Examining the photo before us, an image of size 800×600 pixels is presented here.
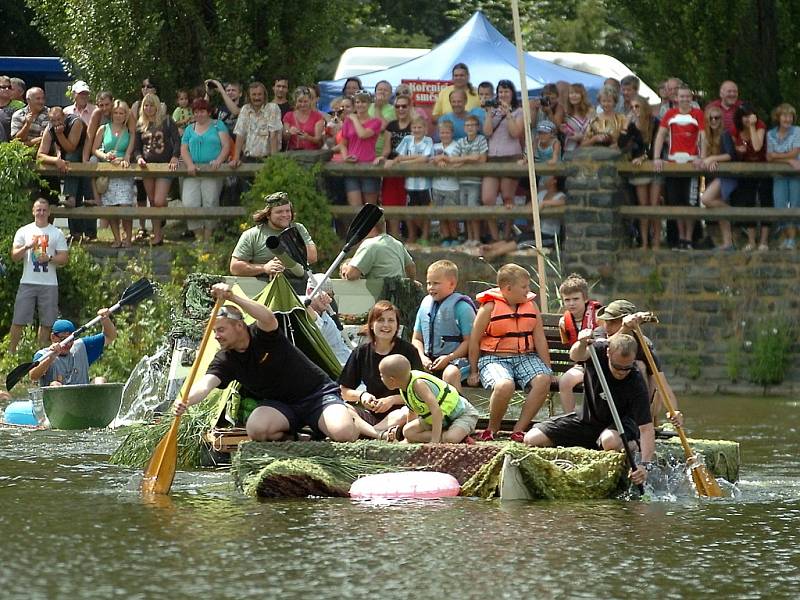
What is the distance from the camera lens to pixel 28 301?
744 inches

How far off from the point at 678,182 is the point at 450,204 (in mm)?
2388

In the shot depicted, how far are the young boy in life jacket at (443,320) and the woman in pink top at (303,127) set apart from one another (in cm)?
713

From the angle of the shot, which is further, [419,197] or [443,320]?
[419,197]

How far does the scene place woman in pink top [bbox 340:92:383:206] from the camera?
19.5 metres

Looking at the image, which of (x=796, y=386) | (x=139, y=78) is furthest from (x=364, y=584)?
(x=139, y=78)

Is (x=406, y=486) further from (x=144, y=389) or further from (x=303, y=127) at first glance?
(x=303, y=127)

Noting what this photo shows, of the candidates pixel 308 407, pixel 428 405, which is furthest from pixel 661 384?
pixel 308 407

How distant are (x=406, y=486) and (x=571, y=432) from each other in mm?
1171

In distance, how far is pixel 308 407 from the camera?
38.3 ft

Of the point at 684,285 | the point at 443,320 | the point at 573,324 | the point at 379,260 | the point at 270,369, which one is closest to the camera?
the point at 270,369

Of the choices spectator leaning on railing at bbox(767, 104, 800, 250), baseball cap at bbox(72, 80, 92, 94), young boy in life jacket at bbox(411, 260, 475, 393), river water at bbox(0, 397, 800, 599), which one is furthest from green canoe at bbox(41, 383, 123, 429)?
spectator leaning on railing at bbox(767, 104, 800, 250)

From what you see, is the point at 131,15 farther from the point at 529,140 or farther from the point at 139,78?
the point at 529,140

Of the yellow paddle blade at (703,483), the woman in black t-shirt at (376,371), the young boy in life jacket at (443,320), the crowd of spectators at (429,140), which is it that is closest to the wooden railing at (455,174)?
the crowd of spectators at (429,140)

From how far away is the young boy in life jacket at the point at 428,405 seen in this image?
11.2 meters
